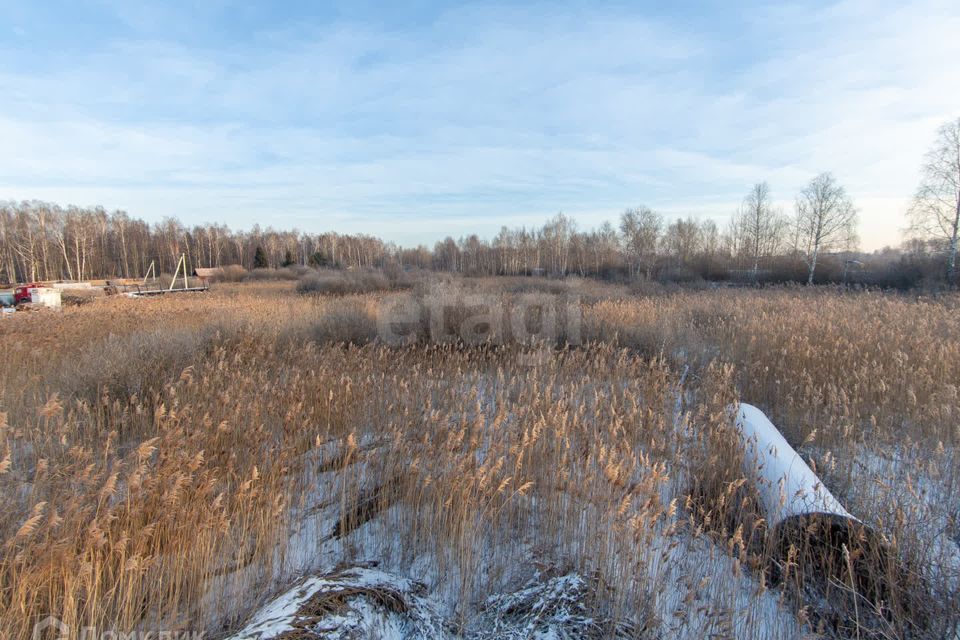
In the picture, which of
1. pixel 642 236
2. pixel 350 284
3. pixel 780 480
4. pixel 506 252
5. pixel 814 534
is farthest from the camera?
pixel 506 252

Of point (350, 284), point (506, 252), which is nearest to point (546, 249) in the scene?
point (506, 252)

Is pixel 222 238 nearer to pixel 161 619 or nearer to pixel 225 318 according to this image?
pixel 225 318

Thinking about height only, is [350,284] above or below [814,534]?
above

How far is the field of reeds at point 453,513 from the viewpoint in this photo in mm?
1875

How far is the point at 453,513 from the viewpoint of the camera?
2.46 m

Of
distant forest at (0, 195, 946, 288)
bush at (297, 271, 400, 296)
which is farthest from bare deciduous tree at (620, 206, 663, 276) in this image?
bush at (297, 271, 400, 296)

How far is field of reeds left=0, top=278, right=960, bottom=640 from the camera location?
6.15ft

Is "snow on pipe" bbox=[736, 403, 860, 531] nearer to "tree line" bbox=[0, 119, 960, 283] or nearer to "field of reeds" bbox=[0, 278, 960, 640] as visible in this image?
"field of reeds" bbox=[0, 278, 960, 640]

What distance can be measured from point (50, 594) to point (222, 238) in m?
78.8

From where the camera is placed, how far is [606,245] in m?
54.5

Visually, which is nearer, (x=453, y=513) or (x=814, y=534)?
(x=814, y=534)

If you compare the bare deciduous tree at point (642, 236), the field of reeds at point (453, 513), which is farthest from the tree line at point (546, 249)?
the field of reeds at point (453, 513)

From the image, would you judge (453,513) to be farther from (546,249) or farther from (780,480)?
(546,249)

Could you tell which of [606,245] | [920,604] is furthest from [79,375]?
[606,245]
